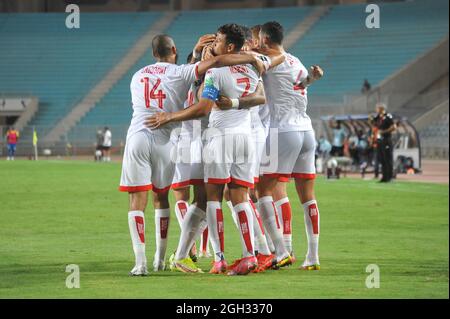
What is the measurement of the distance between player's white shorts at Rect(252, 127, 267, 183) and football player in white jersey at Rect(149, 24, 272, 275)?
0.61 metres

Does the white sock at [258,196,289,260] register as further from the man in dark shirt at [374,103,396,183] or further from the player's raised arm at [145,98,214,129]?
the man in dark shirt at [374,103,396,183]

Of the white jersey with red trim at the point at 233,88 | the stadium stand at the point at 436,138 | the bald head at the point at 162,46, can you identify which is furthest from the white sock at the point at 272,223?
the stadium stand at the point at 436,138

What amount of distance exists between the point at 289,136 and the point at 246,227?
1.31 m

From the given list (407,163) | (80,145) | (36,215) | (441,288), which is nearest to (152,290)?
(441,288)

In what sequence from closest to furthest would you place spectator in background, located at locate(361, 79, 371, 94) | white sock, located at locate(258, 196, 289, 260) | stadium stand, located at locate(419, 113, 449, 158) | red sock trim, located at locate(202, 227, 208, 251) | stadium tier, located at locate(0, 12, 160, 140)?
white sock, located at locate(258, 196, 289, 260) < red sock trim, located at locate(202, 227, 208, 251) < stadium stand, located at locate(419, 113, 449, 158) < spectator in background, located at locate(361, 79, 371, 94) < stadium tier, located at locate(0, 12, 160, 140)

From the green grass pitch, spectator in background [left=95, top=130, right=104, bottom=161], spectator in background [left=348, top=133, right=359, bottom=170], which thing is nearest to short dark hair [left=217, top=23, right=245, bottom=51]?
the green grass pitch

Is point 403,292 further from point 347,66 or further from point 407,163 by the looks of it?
point 347,66

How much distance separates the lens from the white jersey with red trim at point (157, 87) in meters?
10.6

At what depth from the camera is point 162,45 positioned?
10578 millimetres

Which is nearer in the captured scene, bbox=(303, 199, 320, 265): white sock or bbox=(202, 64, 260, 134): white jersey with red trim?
bbox=(202, 64, 260, 134): white jersey with red trim

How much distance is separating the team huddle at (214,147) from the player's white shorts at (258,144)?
5 cm

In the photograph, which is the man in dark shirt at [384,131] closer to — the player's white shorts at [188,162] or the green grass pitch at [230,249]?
the green grass pitch at [230,249]

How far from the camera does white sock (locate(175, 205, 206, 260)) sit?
35.2 ft
